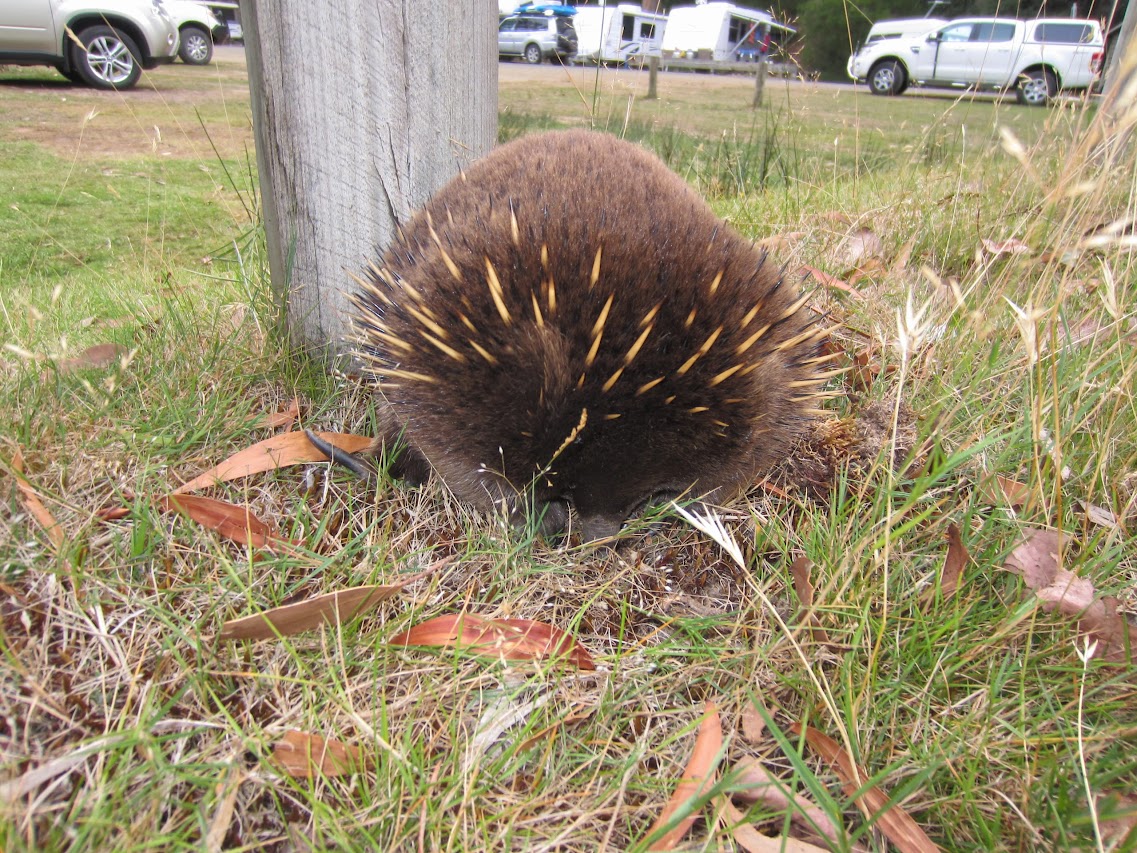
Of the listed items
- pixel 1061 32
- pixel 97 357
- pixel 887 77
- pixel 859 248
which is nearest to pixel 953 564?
pixel 859 248

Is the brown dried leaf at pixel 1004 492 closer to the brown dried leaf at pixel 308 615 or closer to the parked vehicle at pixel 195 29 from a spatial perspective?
the brown dried leaf at pixel 308 615

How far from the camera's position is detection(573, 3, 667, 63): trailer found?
2596 mm

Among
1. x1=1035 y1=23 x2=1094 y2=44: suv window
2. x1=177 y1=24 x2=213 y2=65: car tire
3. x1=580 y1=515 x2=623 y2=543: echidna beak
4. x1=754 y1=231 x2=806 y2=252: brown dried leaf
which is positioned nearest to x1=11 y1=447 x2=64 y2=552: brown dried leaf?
x1=580 y1=515 x2=623 y2=543: echidna beak

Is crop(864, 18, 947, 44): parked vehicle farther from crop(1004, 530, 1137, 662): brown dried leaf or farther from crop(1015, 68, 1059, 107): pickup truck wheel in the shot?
crop(1004, 530, 1137, 662): brown dried leaf

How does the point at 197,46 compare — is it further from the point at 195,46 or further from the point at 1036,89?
the point at 1036,89

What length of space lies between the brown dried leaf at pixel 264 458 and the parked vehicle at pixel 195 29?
17.7 feet

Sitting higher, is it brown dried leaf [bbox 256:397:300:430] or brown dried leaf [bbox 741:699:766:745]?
brown dried leaf [bbox 256:397:300:430]

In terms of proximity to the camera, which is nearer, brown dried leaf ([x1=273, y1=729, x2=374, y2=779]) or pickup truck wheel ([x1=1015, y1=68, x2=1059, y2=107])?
brown dried leaf ([x1=273, y1=729, x2=374, y2=779])

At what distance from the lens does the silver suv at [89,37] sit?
3133mm

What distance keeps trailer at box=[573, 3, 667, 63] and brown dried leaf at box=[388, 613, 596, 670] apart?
186 cm

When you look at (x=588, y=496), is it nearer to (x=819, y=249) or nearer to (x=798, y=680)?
(x=798, y=680)

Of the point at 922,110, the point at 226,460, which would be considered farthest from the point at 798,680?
the point at 922,110

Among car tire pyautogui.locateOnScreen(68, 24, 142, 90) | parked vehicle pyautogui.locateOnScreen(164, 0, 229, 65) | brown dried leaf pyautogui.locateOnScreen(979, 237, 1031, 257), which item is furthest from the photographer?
parked vehicle pyautogui.locateOnScreen(164, 0, 229, 65)

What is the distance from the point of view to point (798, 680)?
1.13 m
